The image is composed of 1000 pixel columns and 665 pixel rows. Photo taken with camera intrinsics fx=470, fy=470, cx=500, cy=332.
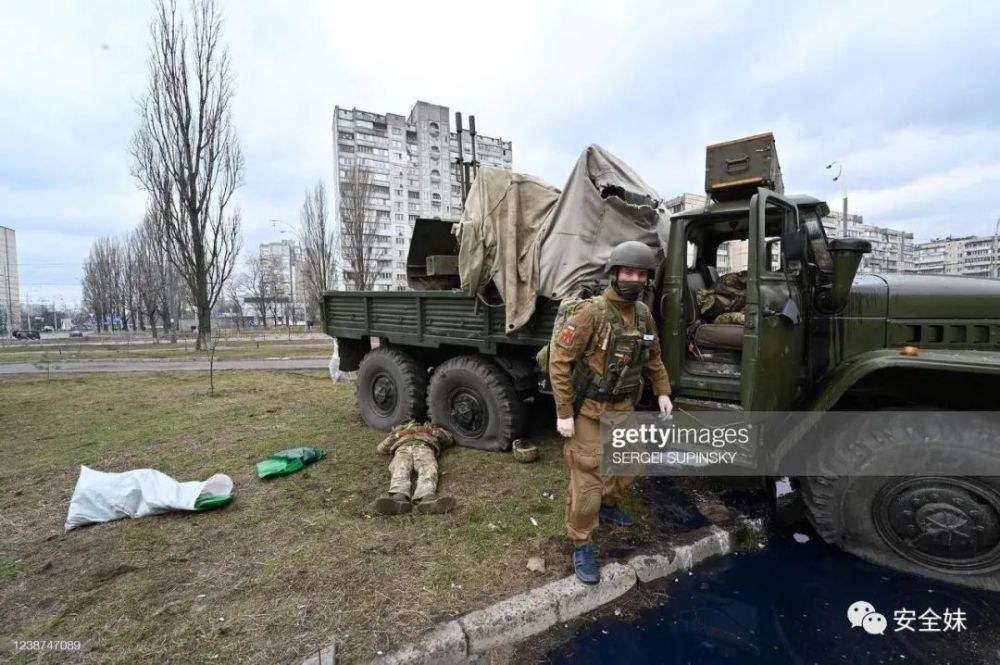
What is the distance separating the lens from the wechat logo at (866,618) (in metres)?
2.29

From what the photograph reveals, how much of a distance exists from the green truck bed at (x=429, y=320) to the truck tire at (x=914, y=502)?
2186 millimetres

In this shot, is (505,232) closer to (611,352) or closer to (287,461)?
(611,352)

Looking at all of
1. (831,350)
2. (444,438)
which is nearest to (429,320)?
(444,438)

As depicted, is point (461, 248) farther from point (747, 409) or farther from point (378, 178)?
point (378, 178)

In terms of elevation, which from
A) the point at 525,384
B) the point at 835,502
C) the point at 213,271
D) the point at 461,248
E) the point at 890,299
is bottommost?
the point at 835,502

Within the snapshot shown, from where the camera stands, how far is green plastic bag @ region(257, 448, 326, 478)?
13.5 ft

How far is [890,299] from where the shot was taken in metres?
3.17

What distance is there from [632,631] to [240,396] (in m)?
7.64

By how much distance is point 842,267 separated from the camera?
3.07 meters

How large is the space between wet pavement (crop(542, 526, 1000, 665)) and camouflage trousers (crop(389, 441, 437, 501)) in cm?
166

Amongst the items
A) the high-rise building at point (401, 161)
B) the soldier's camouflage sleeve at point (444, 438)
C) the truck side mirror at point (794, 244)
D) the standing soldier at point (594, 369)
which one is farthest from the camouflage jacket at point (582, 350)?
the high-rise building at point (401, 161)

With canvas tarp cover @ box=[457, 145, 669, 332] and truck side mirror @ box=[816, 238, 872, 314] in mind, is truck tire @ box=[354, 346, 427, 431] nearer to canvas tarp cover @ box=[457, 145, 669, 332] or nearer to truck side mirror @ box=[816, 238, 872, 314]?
canvas tarp cover @ box=[457, 145, 669, 332]

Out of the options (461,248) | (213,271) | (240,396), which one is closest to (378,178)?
(213,271)

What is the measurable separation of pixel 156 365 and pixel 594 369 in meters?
15.8
